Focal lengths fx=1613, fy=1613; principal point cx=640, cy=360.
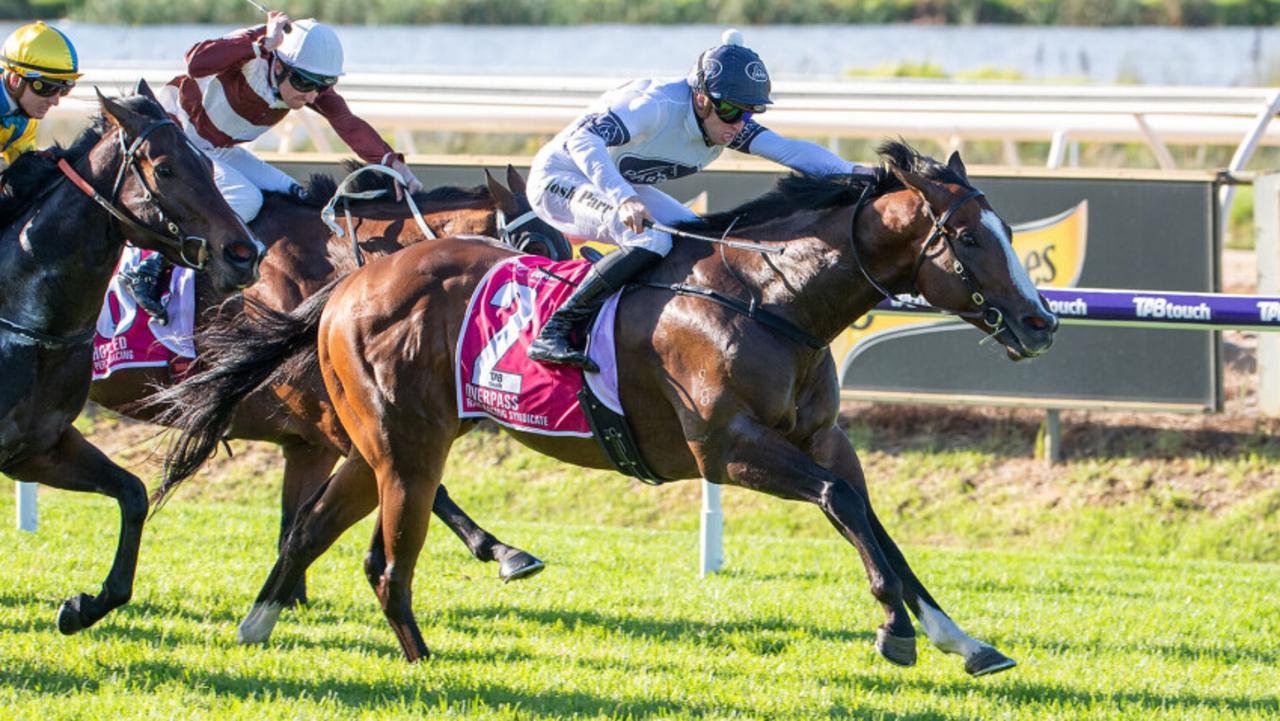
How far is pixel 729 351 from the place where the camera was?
5141mm

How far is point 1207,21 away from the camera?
28.6m

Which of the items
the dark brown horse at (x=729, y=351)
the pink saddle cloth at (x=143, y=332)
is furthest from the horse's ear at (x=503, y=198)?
the pink saddle cloth at (x=143, y=332)

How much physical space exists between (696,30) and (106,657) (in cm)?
2232

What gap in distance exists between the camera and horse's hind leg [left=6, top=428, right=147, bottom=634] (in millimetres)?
5523

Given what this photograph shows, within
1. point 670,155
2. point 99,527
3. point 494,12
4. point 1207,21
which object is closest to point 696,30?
point 494,12

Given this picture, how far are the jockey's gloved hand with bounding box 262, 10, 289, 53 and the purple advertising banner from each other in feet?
9.39

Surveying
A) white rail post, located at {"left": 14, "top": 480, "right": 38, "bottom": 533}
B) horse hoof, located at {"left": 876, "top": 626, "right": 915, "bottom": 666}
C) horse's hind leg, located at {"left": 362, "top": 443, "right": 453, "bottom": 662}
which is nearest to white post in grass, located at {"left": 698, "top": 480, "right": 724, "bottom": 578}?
horse's hind leg, located at {"left": 362, "top": 443, "right": 453, "bottom": 662}

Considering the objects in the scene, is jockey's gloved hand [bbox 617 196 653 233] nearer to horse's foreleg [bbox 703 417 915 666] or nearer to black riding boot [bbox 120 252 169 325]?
horse's foreleg [bbox 703 417 915 666]

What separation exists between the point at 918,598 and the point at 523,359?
5.00 ft

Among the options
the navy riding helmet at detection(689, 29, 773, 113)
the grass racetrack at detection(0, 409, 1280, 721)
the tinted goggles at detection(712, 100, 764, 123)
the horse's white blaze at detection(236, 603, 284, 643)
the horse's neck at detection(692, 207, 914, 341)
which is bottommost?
the grass racetrack at detection(0, 409, 1280, 721)

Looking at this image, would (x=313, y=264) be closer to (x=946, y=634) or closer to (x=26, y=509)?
(x=26, y=509)

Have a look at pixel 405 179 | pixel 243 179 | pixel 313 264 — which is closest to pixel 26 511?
pixel 243 179

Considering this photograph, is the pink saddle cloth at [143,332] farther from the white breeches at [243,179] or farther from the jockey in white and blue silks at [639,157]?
the jockey in white and blue silks at [639,157]

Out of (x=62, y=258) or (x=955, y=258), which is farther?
(x=62, y=258)
